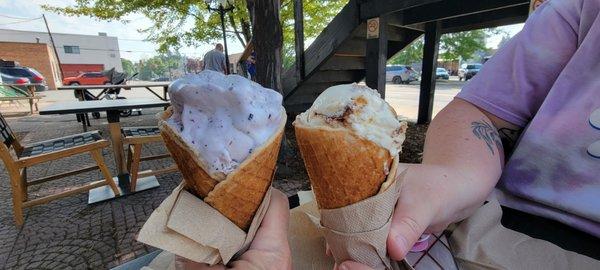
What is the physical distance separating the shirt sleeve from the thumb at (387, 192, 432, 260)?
0.61 meters

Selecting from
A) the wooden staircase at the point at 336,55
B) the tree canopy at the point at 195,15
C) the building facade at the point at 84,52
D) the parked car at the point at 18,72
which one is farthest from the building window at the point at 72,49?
the wooden staircase at the point at 336,55

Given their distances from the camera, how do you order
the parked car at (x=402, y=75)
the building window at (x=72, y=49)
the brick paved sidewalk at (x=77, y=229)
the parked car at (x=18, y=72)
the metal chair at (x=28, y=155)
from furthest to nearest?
the building window at (x=72, y=49)
the parked car at (x=402, y=75)
the parked car at (x=18, y=72)
the metal chair at (x=28, y=155)
the brick paved sidewalk at (x=77, y=229)

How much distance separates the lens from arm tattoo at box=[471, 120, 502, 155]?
3.50 ft

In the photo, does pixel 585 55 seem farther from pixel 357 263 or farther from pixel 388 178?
pixel 357 263

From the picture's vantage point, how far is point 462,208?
920 millimetres

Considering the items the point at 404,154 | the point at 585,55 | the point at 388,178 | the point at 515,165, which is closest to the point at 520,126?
the point at 515,165

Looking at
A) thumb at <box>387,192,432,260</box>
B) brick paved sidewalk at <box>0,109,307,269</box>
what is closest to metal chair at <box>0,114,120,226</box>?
brick paved sidewalk at <box>0,109,307,269</box>

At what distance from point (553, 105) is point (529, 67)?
19cm

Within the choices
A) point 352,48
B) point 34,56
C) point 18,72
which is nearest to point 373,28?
point 352,48

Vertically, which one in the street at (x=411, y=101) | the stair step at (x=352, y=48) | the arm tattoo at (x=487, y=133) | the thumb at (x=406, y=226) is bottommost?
the street at (x=411, y=101)

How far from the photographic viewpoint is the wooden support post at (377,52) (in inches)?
195

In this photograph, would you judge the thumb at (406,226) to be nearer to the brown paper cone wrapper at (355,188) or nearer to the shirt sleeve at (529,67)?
the brown paper cone wrapper at (355,188)

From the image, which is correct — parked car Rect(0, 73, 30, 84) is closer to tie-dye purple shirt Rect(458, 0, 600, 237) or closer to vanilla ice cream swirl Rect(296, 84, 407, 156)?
vanilla ice cream swirl Rect(296, 84, 407, 156)

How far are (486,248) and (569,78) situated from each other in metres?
0.63
